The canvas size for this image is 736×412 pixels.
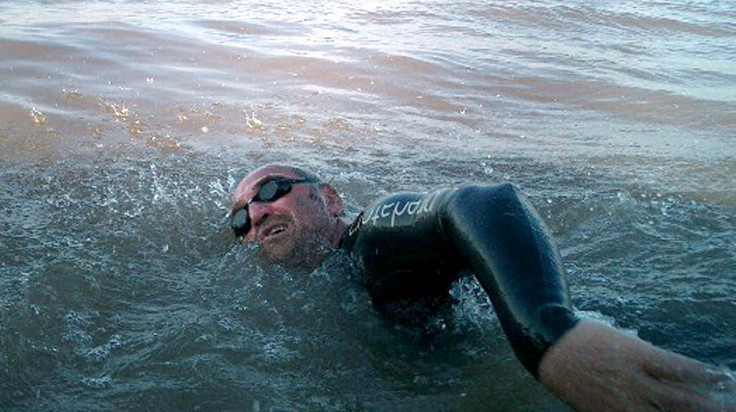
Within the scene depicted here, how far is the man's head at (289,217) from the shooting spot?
3.61 metres

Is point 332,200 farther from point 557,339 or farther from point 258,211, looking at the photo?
point 557,339

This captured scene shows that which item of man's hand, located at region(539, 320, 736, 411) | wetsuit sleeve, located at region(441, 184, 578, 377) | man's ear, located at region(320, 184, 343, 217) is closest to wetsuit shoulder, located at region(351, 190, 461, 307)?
wetsuit sleeve, located at region(441, 184, 578, 377)

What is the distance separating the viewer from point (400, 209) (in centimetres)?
297

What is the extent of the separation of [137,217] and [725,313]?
293 cm

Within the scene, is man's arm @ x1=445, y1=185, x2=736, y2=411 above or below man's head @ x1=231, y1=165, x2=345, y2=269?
above

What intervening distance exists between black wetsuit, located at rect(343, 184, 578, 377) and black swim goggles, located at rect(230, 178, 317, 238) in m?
0.41

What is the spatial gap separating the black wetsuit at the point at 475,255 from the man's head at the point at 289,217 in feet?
0.73

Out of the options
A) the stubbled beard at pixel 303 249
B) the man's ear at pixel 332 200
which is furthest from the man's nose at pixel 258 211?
the man's ear at pixel 332 200

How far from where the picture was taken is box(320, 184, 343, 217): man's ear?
12.4 ft

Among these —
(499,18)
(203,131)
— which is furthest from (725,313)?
(499,18)

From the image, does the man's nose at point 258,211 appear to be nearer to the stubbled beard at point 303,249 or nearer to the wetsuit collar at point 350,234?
the stubbled beard at point 303,249

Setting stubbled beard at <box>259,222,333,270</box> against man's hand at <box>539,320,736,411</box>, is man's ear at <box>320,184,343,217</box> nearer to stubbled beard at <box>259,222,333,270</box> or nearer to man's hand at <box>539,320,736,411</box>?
stubbled beard at <box>259,222,333,270</box>

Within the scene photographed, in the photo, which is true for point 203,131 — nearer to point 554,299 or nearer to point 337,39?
point 337,39

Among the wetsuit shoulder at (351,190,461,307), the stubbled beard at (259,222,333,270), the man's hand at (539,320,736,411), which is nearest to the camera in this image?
the man's hand at (539,320,736,411)
